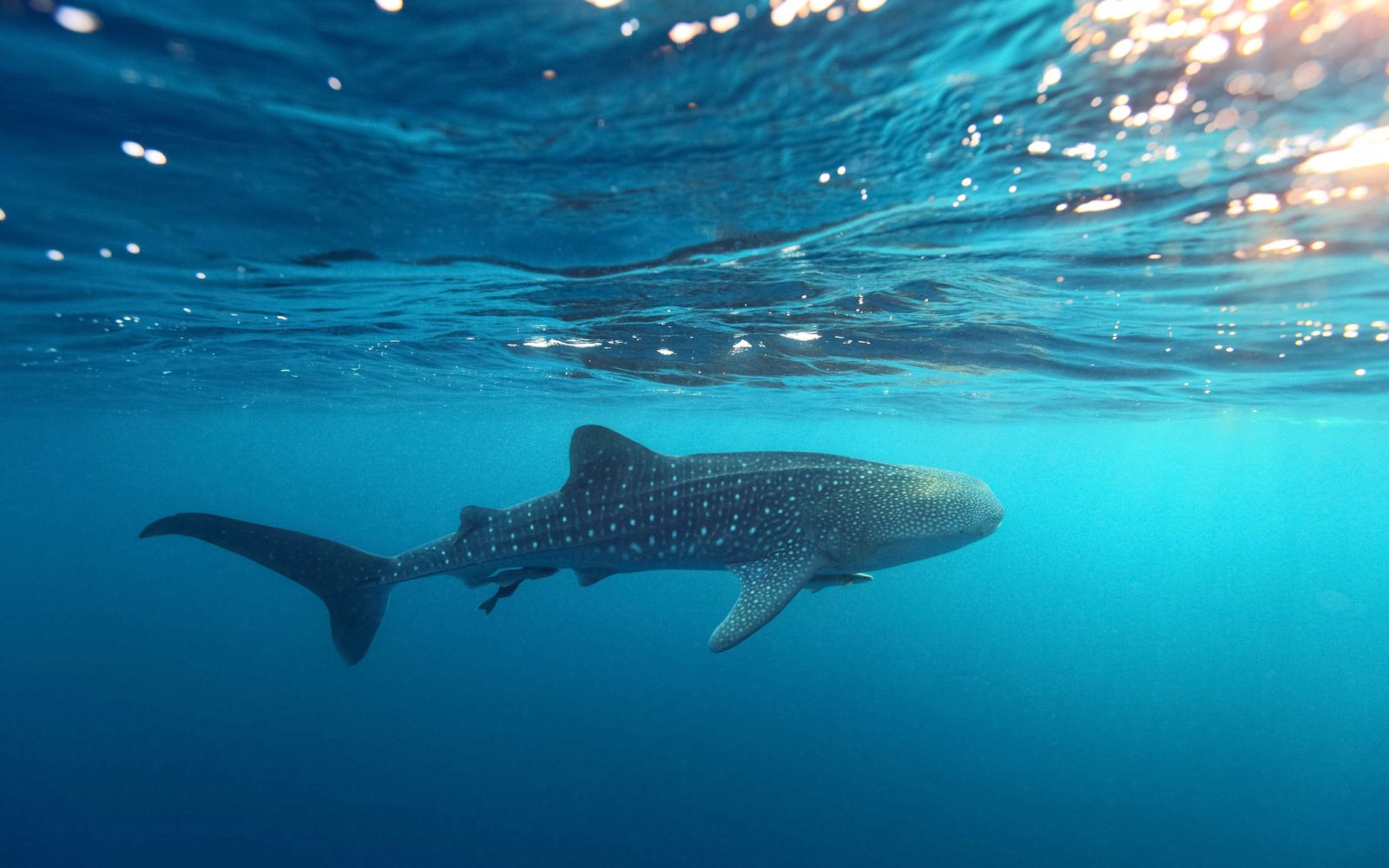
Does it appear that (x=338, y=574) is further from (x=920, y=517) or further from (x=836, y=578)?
(x=920, y=517)

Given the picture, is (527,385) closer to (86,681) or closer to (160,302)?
(160,302)

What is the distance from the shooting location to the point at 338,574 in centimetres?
759

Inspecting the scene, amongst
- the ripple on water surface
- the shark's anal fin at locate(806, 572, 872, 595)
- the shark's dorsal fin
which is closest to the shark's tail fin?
the shark's dorsal fin

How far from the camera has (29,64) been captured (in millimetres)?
5277

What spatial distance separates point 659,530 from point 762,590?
1.39 meters

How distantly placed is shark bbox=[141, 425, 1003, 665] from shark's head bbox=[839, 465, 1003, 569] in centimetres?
1

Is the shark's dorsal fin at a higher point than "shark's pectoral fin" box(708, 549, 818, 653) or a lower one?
higher

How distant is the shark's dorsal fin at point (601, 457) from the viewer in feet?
25.1

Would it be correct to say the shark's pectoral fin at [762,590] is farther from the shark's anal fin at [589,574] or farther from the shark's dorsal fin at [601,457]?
the shark's dorsal fin at [601,457]

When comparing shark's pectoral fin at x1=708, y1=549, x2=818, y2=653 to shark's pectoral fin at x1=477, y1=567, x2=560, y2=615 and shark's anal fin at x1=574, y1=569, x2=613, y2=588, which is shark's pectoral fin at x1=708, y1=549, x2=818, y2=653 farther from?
shark's pectoral fin at x1=477, y1=567, x2=560, y2=615

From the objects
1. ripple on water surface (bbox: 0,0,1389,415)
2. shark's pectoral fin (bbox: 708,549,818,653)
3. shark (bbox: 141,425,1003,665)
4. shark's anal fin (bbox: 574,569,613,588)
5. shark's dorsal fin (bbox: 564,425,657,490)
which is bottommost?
shark's anal fin (bbox: 574,569,613,588)

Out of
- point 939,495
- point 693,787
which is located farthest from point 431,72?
point 693,787

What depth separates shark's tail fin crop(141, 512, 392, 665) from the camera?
7.27 m

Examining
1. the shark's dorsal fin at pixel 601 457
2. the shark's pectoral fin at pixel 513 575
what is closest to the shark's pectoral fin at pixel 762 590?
the shark's dorsal fin at pixel 601 457
